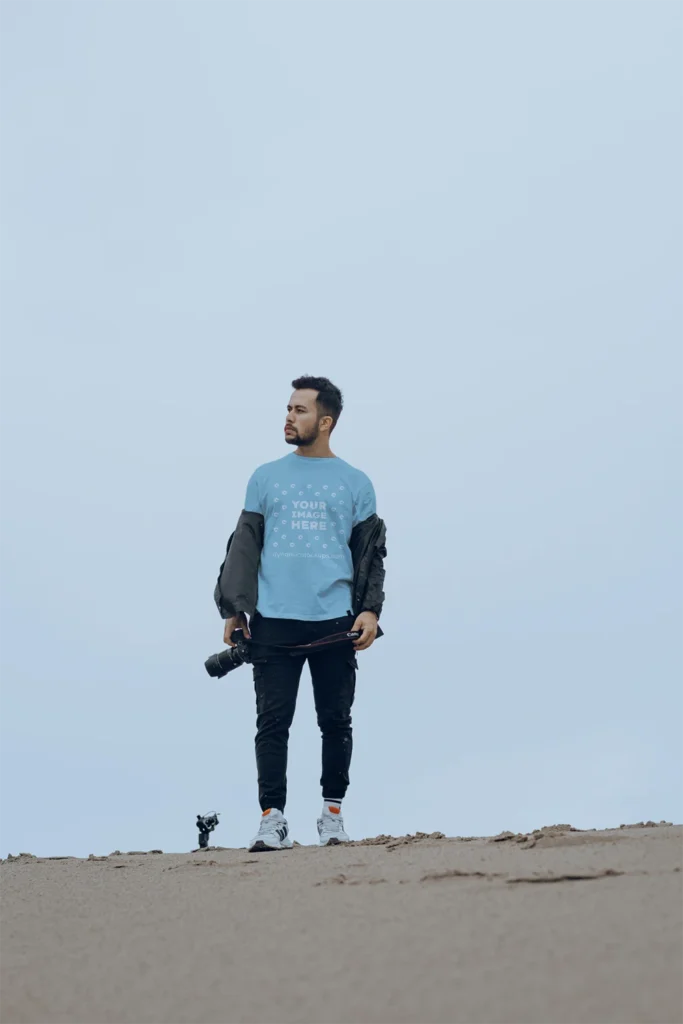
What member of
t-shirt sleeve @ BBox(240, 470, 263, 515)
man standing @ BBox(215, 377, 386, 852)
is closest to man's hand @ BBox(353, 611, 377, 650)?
man standing @ BBox(215, 377, 386, 852)

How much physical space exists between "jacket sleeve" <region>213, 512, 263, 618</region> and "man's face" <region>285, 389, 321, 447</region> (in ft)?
1.31

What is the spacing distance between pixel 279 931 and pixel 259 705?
2517mm

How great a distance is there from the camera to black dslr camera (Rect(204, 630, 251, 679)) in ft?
16.7

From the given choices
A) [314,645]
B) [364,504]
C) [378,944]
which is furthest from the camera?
[364,504]

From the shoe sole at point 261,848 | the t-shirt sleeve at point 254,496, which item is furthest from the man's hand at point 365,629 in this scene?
the shoe sole at point 261,848

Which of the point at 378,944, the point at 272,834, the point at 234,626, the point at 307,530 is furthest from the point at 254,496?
the point at 378,944

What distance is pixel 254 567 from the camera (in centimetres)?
517

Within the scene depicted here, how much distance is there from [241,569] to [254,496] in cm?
38

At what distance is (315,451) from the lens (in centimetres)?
541

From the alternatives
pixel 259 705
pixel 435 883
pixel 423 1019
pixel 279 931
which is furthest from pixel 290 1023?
pixel 259 705

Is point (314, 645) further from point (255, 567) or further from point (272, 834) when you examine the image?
point (272, 834)

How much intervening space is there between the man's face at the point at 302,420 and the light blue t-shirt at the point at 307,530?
0.09 metres

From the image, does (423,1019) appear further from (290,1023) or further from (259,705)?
(259,705)

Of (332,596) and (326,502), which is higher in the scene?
(326,502)
